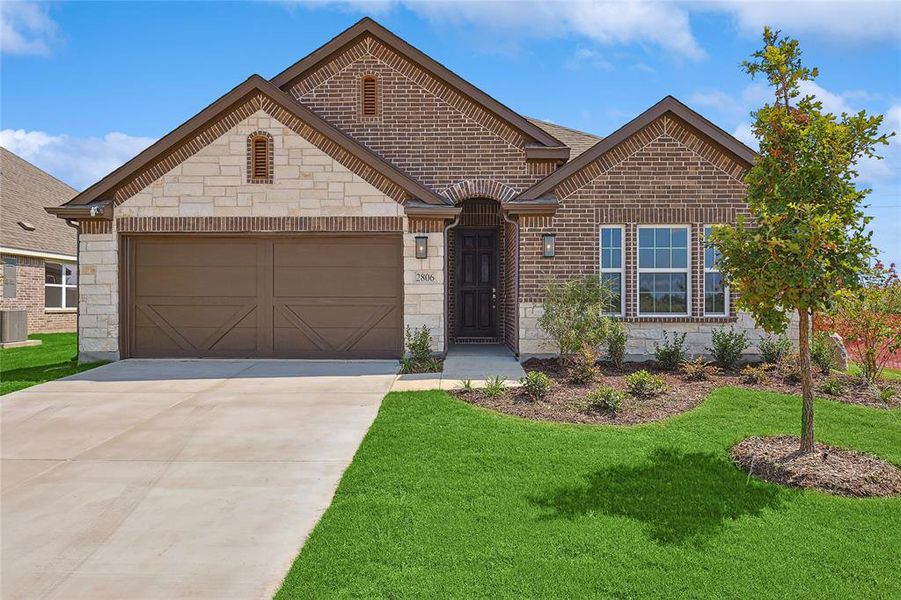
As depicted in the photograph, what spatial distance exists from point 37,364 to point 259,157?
6.28 m

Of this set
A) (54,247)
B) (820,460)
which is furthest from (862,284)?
(54,247)

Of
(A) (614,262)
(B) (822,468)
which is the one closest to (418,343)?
(A) (614,262)

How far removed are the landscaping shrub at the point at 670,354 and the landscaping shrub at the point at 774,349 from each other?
4.75 ft

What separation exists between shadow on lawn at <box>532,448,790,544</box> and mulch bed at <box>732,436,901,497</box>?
0.27 m

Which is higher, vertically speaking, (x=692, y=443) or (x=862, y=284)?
(x=862, y=284)

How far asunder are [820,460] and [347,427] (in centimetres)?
498

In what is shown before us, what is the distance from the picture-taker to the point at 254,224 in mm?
11531

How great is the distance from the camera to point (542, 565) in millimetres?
3920

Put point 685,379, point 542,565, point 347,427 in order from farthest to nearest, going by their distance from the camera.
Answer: point 685,379, point 347,427, point 542,565

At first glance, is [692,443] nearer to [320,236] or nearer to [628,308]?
[628,308]

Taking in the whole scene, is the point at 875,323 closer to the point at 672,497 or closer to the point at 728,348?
the point at 728,348

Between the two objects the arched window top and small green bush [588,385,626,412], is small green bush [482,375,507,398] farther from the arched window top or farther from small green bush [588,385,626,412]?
the arched window top

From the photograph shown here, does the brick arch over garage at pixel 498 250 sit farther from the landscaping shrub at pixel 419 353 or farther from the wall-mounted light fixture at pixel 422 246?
Answer: the landscaping shrub at pixel 419 353

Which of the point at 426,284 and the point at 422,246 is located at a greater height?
the point at 422,246
